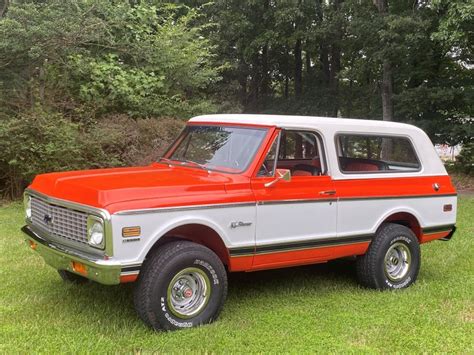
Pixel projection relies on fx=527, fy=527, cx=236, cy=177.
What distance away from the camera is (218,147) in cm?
544

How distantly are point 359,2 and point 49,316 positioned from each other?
1909cm

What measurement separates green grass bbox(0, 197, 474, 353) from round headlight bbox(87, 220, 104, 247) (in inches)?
31.4

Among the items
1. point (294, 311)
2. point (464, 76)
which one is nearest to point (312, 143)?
point (294, 311)

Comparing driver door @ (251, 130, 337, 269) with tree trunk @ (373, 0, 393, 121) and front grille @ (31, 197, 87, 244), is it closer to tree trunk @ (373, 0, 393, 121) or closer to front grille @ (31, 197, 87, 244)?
front grille @ (31, 197, 87, 244)

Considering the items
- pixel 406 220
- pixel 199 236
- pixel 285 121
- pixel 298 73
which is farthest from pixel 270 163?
pixel 298 73

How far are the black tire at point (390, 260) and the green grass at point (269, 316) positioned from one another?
0.56 feet

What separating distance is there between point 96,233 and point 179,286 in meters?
0.88

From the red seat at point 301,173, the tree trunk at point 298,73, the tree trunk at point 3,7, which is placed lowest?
the red seat at point 301,173

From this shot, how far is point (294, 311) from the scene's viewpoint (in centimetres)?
512

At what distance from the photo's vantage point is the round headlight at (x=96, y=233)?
4.16m

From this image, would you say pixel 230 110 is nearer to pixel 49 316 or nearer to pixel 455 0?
pixel 455 0

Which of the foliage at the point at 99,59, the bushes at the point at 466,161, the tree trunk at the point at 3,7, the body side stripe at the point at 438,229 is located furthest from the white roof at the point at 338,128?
the bushes at the point at 466,161

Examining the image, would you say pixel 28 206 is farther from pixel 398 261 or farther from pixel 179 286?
pixel 398 261

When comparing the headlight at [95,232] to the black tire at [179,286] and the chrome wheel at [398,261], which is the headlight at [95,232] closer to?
the black tire at [179,286]
